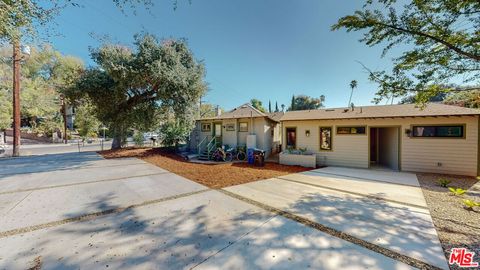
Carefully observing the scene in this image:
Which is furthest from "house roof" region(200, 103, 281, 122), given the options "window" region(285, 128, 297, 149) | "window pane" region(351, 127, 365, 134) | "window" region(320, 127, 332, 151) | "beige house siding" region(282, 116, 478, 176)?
"window pane" region(351, 127, 365, 134)

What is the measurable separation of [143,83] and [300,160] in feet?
35.0

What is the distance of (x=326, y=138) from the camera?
398 inches

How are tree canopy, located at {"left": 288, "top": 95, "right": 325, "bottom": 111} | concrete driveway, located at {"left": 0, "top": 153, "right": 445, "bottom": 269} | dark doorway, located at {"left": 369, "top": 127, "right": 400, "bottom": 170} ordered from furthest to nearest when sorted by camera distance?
tree canopy, located at {"left": 288, "top": 95, "right": 325, "bottom": 111} < dark doorway, located at {"left": 369, "top": 127, "right": 400, "bottom": 170} < concrete driveway, located at {"left": 0, "top": 153, "right": 445, "bottom": 269}

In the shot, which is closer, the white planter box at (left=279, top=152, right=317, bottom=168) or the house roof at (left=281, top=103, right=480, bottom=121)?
the house roof at (left=281, top=103, right=480, bottom=121)

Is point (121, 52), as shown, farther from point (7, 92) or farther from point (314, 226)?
point (7, 92)

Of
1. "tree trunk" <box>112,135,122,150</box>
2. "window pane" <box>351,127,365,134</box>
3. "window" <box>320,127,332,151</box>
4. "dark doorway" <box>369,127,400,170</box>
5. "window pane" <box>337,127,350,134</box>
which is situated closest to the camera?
A: "dark doorway" <box>369,127,400,170</box>

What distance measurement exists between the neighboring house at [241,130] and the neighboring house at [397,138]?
1.37m

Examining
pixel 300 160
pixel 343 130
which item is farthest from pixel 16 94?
pixel 343 130

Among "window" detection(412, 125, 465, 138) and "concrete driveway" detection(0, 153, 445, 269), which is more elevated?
"window" detection(412, 125, 465, 138)

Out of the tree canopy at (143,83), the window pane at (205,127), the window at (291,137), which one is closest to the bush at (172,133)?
the tree canopy at (143,83)

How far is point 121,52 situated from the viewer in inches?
441

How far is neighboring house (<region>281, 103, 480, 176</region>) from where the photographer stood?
289 inches

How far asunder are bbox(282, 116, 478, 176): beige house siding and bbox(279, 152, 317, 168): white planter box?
35.9 inches

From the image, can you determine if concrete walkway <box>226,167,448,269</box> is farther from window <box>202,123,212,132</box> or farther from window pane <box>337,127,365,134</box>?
window <box>202,123,212,132</box>
